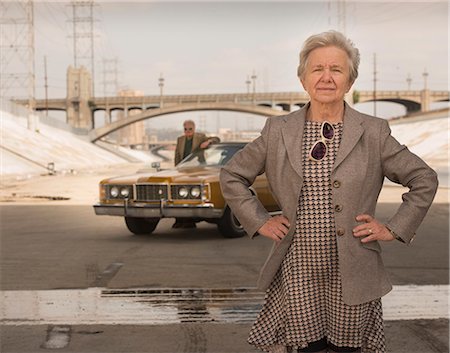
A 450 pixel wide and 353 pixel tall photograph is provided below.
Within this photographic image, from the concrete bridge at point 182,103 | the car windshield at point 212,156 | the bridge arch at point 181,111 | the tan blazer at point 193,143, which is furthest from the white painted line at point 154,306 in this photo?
the bridge arch at point 181,111

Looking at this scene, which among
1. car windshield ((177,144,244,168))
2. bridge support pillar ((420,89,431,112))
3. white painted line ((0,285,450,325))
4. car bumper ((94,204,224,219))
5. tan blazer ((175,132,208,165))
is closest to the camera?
white painted line ((0,285,450,325))

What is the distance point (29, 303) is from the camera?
6430 millimetres

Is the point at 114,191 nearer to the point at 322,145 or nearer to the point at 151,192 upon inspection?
the point at 151,192

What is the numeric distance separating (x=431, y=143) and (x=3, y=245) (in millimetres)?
44489

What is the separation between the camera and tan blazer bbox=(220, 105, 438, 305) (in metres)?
2.82

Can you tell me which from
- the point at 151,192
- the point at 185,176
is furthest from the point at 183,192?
the point at 151,192

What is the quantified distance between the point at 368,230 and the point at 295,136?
0.46 m

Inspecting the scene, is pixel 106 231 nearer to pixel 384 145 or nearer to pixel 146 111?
pixel 384 145

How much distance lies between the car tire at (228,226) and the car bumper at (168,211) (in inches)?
8.3

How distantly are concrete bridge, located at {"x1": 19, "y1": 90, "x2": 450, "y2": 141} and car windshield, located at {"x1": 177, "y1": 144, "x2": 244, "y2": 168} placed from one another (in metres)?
77.6

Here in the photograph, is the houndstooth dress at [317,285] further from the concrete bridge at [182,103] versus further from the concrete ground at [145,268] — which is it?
the concrete bridge at [182,103]

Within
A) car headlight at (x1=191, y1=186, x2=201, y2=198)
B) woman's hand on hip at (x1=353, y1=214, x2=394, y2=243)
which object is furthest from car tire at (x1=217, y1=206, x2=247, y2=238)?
woman's hand on hip at (x1=353, y1=214, x2=394, y2=243)

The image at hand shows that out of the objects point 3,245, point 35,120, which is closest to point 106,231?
point 3,245

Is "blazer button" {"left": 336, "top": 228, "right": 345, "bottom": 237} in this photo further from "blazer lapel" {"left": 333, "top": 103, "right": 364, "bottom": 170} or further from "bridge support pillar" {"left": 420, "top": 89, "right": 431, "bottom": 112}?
"bridge support pillar" {"left": 420, "top": 89, "right": 431, "bottom": 112}
